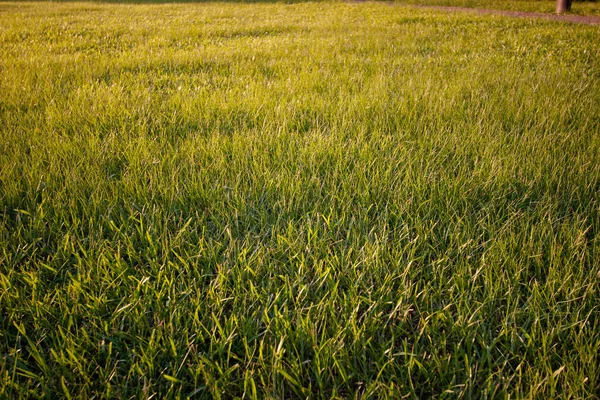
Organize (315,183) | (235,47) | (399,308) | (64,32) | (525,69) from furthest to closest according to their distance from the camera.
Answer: (64,32)
(235,47)
(525,69)
(315,183)
(399,308)

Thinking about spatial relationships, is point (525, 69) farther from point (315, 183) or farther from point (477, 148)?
point (315, 183)

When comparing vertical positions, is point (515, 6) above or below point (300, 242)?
above

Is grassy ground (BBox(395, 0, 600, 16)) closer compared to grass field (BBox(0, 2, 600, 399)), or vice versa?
grass field (BBox(0, 2, 600, 399))

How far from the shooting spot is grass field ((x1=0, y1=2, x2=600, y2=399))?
3.35ft

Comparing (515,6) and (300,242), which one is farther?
(515,6)

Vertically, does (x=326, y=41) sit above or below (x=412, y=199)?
above

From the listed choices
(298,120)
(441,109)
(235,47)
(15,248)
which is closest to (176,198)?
(15,248)

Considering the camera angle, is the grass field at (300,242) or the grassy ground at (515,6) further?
the grassy ground at (515,6)

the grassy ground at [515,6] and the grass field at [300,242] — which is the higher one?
the grassy ground at [515,6]

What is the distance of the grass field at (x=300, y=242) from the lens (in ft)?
3.35

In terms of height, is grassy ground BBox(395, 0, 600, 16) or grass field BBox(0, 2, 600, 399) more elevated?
grassy ground BBox(395, 0, 600, 16)

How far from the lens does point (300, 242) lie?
1.46m

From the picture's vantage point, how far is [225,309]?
125cm

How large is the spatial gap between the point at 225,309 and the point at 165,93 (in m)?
2.79
